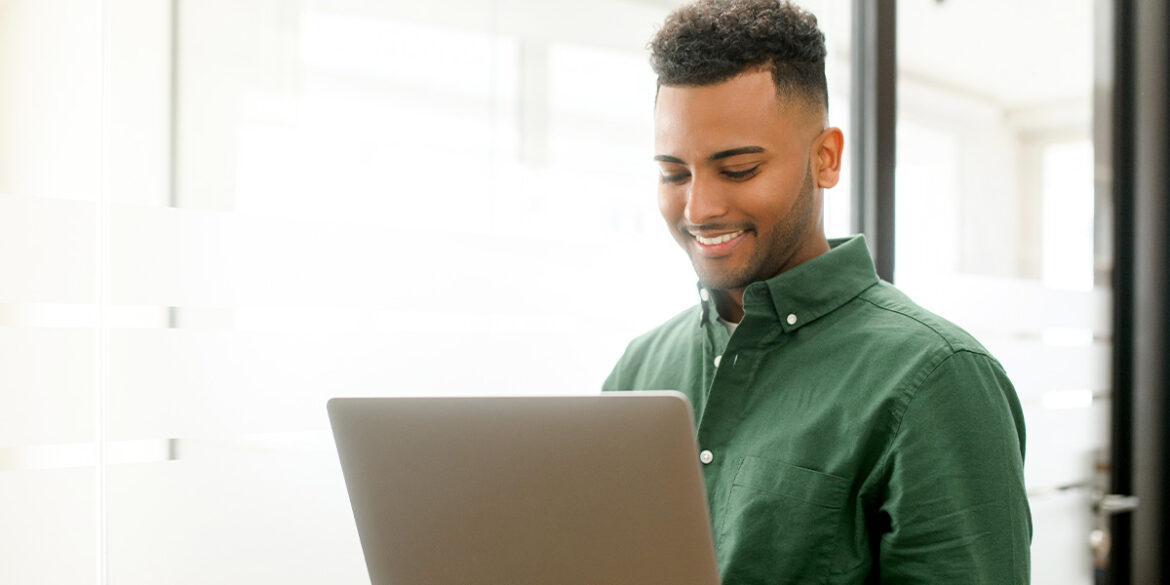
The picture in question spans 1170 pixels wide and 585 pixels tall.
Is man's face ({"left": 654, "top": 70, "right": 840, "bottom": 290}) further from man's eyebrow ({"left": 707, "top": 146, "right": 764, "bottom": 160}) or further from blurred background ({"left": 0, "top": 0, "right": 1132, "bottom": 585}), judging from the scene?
blurred background ({"left": 0, "top": 0, "right": 1132, "bottom": 585})

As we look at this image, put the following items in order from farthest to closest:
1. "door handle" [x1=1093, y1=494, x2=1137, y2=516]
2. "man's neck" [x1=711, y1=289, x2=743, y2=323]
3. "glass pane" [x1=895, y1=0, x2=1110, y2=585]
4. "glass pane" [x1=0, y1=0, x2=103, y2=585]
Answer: "door handle" [x1=1093, y1=494, x2=1137, y2=516] < "glass pane" [x1=895, y1=0, x2=1110, y2=585] < "man's neck" [x1=711, y1=289, x2=743, y2=323] < "glass pane" [x1=0, y1=0, x2=103, y2=585]

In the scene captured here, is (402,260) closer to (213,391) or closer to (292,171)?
(292,171)

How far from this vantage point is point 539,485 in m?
0.73

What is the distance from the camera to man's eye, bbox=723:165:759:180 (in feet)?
3.36

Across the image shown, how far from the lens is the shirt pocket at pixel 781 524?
3.02ft

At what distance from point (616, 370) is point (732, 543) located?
0.42 m

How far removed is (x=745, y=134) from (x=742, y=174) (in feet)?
0.15

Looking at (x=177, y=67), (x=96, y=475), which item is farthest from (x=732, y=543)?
(x=177, y=67)

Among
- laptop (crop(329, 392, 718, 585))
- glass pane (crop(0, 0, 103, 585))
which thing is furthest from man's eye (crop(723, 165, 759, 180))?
glass pane (crop(0, 0, 103, 585))

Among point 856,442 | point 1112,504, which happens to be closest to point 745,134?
point 856,442

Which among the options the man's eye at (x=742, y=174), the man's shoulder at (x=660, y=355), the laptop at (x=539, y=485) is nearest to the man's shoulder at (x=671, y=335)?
the man's shoulder at (x=660, y=355)

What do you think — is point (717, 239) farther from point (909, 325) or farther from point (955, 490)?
point (955, 490)

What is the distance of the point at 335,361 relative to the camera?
1.23 metres

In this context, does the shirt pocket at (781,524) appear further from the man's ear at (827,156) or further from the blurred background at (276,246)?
the blurred background at (276,246)
